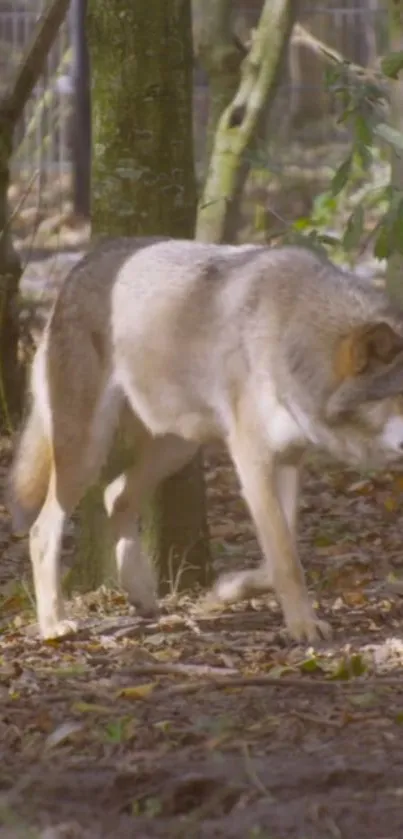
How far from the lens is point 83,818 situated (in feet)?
11.6

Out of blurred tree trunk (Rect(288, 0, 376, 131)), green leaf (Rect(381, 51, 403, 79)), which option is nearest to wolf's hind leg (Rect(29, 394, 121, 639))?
green leaf (Rect(381, 51, 403, 79))

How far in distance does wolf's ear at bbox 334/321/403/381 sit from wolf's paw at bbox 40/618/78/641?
4.27 feet

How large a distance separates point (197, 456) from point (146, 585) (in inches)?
24.1

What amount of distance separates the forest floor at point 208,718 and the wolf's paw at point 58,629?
0.15 feet

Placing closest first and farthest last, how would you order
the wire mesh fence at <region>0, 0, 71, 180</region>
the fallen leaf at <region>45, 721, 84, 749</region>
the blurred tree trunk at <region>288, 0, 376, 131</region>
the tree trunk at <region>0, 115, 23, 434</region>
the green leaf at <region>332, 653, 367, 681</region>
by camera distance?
1. the fallen leaf at <region>45, 721, 84, 749</region>
2. the green leaf at <region>332, 653, 367, 681</region>
3. the tree trunk at <region>0, 115, 23, 434</region>
4. the wire mesh fence at <region>0, 0, 71, 180</region>
5. the blurred tree trunk at <region>288, 0, 376, 131</region>

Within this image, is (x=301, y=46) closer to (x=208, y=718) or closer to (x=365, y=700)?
(x=365, y=700)

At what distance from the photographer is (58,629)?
18.9 feet

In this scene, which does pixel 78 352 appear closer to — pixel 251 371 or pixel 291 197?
pixel 251 371

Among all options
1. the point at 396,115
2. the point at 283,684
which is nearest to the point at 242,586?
the point at 283,684

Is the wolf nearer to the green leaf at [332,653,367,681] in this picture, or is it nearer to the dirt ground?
the dirt ground

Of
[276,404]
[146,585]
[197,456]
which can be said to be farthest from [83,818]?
[197,456]

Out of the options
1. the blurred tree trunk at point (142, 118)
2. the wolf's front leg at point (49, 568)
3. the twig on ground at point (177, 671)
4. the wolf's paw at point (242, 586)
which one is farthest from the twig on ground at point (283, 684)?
the blurred tree trunk at point (142, 118)

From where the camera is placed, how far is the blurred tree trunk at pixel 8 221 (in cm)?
878

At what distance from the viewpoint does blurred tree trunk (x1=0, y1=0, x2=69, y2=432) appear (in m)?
→ 8.78
